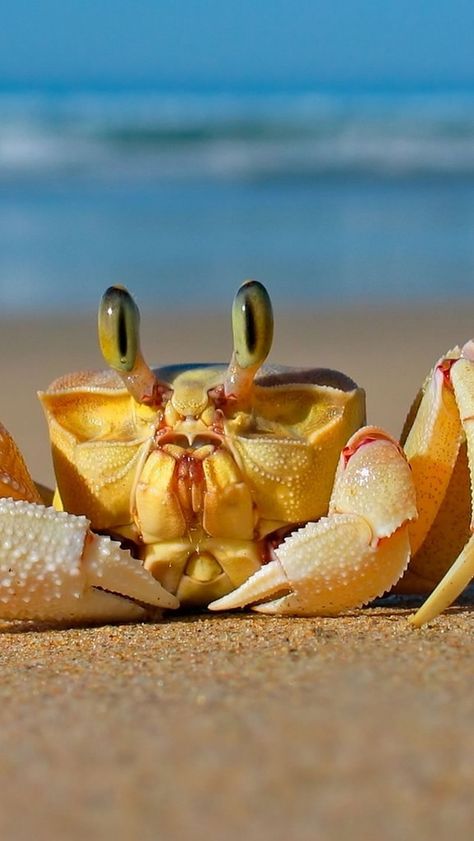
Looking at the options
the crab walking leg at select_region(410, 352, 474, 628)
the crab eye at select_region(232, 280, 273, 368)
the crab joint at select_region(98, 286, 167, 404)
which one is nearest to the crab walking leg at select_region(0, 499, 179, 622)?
the crab joint at select_region(98, 286, 167, 404)

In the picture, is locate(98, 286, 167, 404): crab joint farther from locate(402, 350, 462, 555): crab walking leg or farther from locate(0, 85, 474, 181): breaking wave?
locate(0, 85, 474, 181): breaking wave

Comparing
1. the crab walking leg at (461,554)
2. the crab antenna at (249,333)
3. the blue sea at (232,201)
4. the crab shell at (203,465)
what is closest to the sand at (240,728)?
the crab walking leg at (461,554)

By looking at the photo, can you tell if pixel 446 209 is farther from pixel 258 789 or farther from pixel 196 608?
pixel 258 789

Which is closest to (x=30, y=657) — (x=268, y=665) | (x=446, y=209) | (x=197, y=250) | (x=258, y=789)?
(x=268, y=665)

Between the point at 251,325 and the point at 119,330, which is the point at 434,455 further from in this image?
the point at 119,330

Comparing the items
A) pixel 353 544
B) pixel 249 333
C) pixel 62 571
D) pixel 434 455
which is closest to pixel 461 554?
pixel 353 544

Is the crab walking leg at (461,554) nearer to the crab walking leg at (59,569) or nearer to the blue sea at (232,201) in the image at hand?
the crab walking leg at (59,569)
